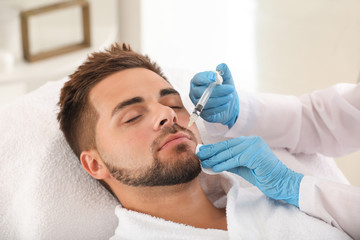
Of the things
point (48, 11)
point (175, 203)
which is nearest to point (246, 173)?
point (175, 203)

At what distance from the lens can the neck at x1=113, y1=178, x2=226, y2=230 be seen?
62.4 inches

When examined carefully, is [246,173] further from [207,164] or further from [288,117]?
[288,117]

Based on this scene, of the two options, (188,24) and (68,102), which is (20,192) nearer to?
(68,102)

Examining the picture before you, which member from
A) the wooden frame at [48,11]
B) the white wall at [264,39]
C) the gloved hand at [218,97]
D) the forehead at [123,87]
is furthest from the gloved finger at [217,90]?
the wooden frame at [48,11]

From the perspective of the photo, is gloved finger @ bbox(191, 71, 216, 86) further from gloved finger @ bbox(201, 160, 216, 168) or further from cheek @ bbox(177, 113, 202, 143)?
gloved finger @ bbox(201, 160, 216, 168)

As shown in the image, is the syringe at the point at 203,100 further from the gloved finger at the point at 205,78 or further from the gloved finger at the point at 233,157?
the gloved finger at the point at 233,157

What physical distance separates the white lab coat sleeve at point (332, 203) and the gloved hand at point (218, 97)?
1.23 feet

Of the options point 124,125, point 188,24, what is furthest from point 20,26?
point 124,125

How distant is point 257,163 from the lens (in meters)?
1.54

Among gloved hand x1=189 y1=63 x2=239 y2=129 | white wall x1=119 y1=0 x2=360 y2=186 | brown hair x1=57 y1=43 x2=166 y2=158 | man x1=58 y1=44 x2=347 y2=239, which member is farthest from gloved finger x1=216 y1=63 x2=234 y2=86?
white wall x1=119 y1=0 x2=360 y2=186

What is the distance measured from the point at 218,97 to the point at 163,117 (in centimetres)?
29

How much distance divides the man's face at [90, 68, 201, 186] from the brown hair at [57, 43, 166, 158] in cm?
3

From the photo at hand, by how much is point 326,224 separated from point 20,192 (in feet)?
3.18

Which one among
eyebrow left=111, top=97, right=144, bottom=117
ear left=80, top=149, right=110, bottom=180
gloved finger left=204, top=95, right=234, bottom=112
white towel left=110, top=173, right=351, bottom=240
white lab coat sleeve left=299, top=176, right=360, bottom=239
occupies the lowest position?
white towel left=110, top=173, right=351, bottom=240
